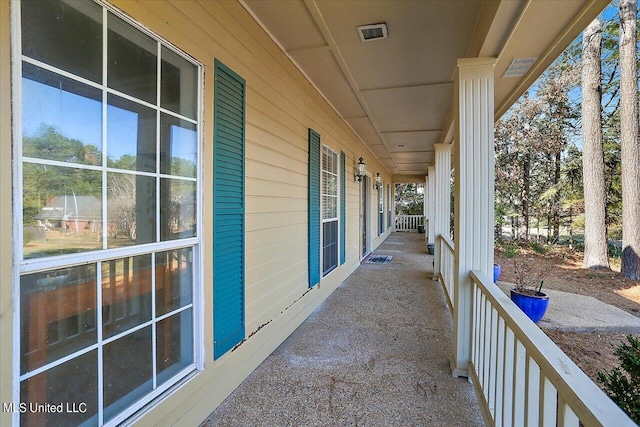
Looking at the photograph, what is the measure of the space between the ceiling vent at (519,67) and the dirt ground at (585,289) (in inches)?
105

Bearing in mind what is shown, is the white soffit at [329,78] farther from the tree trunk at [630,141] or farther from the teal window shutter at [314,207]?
the tree trunk at [630,141]

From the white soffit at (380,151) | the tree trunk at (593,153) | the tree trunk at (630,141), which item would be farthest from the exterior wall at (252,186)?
the tree trunk at (593,153)

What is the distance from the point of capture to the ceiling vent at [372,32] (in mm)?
2521

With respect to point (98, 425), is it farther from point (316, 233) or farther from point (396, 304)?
point (396, 304)

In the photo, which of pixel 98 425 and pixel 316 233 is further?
pixel 316 233

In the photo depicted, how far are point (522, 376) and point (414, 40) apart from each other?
259cm

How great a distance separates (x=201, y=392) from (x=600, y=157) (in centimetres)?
957

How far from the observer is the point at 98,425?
4.52 ft

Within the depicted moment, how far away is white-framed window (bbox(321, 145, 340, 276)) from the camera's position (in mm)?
4668

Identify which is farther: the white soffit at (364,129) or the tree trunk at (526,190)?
the tree trunk at (526,190)

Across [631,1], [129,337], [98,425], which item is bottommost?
[98,425]

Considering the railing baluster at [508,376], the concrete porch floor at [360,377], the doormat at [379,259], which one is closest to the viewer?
the railing baluster at [508,376]

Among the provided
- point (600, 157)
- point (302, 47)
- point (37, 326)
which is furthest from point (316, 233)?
point (600, 157)

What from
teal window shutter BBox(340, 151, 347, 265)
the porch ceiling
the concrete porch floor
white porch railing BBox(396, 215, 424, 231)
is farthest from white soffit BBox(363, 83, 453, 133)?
white porch railing BBox(396, 215, 424, 231)
